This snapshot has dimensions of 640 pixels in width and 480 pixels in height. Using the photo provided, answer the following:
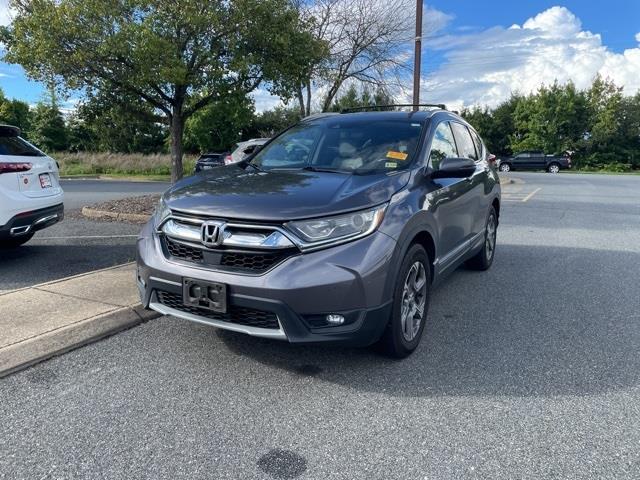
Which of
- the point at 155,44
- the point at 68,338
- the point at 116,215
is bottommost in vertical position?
the point at 68,338

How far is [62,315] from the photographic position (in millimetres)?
4129

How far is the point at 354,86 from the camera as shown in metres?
25.0

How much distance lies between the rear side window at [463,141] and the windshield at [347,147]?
0.92m

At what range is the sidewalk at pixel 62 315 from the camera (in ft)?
11.7

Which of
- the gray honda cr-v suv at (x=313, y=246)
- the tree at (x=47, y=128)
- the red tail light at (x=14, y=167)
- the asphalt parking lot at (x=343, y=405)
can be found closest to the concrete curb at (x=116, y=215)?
the red tail light at (x=14, y=167)

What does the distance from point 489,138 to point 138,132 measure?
118 feet

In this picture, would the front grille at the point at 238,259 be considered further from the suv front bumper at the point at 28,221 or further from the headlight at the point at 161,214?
the suv front bumper at the point at 28,221

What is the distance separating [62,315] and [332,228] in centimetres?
250

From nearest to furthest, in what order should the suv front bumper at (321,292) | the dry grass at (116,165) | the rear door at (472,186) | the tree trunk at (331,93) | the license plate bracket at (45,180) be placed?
the suv front bumper at (321,292) < the rear door at (472,186) < the license plate bracket at (45,180) < the tree trunk at (331,93) < the dry grass at (116,165)

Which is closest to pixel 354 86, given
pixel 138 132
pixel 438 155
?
pixel 438 155

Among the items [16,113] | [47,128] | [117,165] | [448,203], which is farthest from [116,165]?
[448,203]

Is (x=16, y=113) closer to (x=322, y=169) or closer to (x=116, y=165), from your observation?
(x=116, y=165)

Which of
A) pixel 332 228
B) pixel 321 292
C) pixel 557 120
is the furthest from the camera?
pixel 557 120

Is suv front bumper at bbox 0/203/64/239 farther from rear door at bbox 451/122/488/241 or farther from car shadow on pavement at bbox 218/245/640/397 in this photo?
rear door at bbox 451/122/488/241
